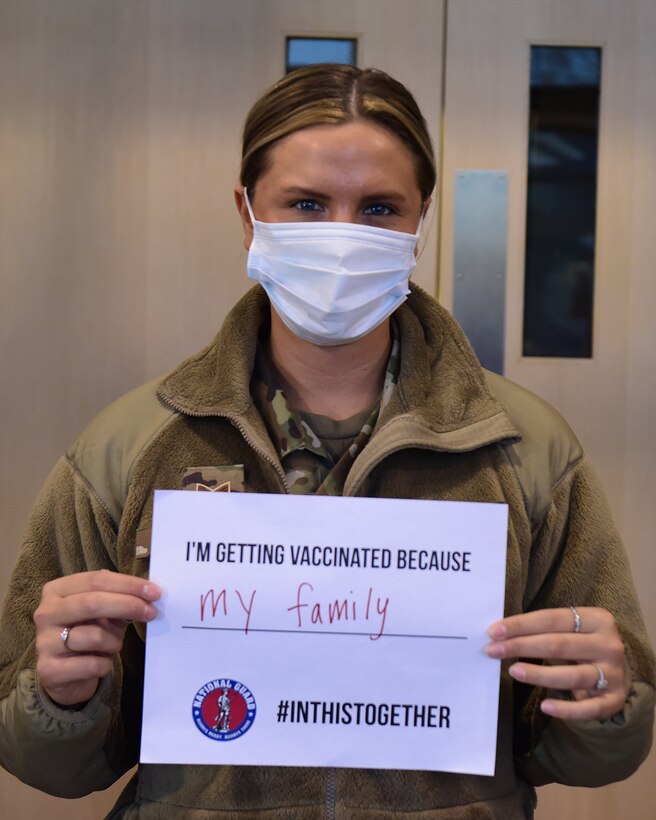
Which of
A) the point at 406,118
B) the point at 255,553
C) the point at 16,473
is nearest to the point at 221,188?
the point at 16,473

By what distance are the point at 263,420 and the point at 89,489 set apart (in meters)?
0.22

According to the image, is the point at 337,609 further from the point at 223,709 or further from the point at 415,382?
the point at 415,382

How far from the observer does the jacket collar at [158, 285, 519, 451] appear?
110 cm

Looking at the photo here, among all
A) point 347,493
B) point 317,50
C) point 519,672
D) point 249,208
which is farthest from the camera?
point 317,50

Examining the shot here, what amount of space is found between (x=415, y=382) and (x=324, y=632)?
0.33 meters

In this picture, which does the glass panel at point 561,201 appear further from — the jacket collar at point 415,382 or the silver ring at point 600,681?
the silver ring at point 600,681

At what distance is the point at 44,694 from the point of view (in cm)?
101

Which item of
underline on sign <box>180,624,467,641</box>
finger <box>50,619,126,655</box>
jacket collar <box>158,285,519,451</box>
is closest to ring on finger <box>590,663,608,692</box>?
underline on sign <box>180,624,467,641</box>

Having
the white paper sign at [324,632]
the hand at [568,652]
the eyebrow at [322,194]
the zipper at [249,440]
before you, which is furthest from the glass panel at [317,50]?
the hand at [568,652]

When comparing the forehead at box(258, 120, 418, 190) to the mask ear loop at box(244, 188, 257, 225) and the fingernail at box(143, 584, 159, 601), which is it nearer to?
the mask ear loop at box(244, 188, 257, 225)

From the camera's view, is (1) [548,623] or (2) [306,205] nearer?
(1) [548,623]

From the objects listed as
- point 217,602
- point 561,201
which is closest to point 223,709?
point 217,602

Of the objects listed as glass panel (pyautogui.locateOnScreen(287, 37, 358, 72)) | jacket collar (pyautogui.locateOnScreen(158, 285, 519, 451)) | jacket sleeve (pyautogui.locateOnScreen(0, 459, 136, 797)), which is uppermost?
glass panel (pyautogui.locateOnScreen(287, 37, 358, 72))

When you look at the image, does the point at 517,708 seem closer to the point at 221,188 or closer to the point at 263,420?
the point at 263,420
